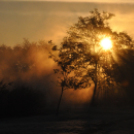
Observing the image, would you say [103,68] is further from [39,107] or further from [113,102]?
[39,107]

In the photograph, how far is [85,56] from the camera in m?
32.9

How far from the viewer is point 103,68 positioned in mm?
33812

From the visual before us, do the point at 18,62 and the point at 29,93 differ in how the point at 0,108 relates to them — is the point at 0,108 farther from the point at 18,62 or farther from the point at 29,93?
the point at 18,62

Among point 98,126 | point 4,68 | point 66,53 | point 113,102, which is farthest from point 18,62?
point 98,126

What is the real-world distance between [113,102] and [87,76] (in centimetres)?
552

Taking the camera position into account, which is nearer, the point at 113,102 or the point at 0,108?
the point at 0,108

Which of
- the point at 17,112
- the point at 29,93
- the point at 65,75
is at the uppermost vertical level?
the point at 65,75

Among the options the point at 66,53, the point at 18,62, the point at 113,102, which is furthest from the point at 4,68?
the point at 66,53

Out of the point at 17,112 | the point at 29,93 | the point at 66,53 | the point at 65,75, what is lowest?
the point at 17,112

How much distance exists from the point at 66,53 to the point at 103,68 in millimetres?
9204

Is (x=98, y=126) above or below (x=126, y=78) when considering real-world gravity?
below

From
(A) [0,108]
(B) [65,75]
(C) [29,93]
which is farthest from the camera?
(B) [65,75]

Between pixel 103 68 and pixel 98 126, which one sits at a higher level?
pixel 103 68

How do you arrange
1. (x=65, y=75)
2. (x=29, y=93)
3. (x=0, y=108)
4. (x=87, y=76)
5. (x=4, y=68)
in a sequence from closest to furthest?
(x=0, y=108) < (x=29, y=93) < (x=65, y=75) < (x=87, y=76) < (x=4, y=68)
